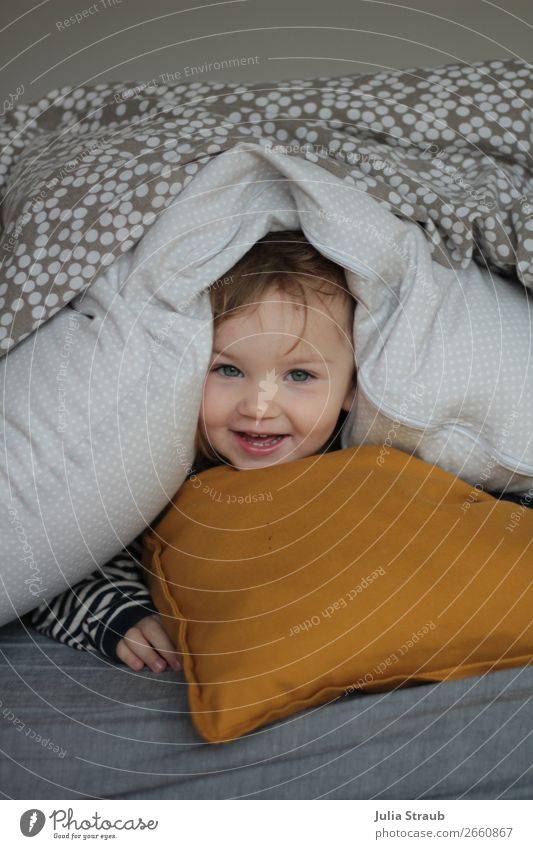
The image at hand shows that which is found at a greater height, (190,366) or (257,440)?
(190,366)

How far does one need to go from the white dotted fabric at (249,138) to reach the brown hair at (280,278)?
77 mm

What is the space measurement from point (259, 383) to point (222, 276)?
0.34 ft

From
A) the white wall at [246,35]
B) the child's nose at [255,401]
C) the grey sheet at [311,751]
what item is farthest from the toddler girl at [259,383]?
the white wall at [246,35]

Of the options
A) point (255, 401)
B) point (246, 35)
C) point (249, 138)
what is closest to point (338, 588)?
point (255, 401)

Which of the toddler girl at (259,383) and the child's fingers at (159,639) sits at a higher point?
the toddler girl at (259,383)

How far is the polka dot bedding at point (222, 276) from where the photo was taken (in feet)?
2.51

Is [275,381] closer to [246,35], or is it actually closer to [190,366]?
[190,366]

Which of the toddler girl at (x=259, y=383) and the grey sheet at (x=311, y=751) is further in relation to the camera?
the toddler girl at (x=259, y=383)

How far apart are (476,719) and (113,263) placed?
0.47 metres

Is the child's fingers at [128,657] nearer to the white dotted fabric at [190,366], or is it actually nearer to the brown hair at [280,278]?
the white dotted fabric at [190,366]

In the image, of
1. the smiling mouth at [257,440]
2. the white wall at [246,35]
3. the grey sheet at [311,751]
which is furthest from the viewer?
the white wall at [246,35]

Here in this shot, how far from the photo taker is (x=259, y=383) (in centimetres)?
85
